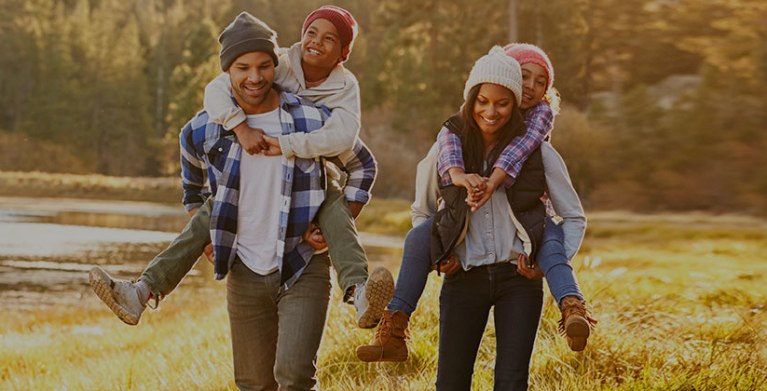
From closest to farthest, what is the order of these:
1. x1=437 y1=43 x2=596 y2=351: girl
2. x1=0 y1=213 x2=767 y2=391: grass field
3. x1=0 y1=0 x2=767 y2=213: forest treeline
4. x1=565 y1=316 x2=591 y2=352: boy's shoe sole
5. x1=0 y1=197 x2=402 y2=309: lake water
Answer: x1=565 y1=316 x2=591 y2=352: boy's shoe sole
x1=437 y1=43 x2=596 y2=351: girl
x1=0 y1=213 x2=767 y2=391: grass field
x1=0 y1=197 x2=402 y2=309: lake water
x1=0 y1=0 x2=767 y2=213: forest treeline

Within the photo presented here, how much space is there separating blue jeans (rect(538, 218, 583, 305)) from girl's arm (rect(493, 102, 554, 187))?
0.95ft

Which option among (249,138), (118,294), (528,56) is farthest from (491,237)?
(118,294)

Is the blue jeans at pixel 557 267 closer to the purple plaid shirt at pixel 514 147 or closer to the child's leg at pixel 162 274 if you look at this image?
the purple plaid shirt at pixel 514 147

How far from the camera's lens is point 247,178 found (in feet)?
14.1

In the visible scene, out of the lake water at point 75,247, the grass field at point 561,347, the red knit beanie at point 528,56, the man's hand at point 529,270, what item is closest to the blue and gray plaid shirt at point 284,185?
the man's hand at point 529,270

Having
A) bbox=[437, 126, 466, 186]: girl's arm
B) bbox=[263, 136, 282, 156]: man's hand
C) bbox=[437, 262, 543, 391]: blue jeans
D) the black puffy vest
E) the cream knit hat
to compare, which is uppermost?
the cream knit hat

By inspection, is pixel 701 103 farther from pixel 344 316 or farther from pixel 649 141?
pixel 344 316

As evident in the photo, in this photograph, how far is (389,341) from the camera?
405 centimetres

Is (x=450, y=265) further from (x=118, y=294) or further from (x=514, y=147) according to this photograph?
(x=118, y=294)

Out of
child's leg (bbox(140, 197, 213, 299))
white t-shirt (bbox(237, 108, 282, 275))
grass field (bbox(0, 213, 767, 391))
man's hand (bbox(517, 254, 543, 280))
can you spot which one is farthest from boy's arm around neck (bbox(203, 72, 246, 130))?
grass field (bbox(0, 213, 767, 391))

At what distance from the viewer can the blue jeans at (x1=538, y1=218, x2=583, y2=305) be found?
13.2ft

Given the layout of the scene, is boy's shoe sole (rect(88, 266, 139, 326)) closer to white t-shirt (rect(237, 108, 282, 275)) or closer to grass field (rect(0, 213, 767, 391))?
white t-shirt (rect(237, 108, 282, 275))

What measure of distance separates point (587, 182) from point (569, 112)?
3.47 m

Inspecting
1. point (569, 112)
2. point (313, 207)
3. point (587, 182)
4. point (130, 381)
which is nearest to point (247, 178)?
point (313, 207)
